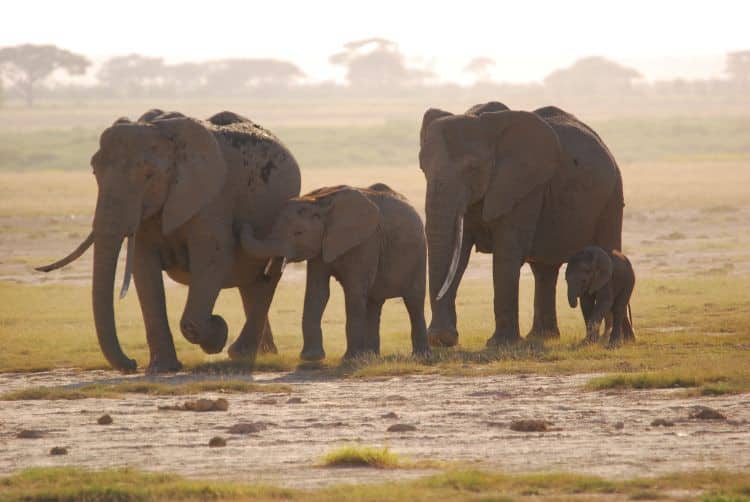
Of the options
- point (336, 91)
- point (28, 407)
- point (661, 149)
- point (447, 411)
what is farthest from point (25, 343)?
point (336, 91)

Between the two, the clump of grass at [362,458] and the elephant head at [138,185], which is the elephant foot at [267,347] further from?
the clump of grass at [362,458]

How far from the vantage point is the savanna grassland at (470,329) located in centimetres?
1000

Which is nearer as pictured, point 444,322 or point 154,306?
point 154,306

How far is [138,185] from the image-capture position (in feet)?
51.7

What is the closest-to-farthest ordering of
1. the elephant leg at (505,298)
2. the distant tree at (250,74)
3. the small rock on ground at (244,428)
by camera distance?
the small rock on ground at (244,428) → the elephant leg at (505,298) → the distant tree at (250,74)

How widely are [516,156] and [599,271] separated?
5.00 feet

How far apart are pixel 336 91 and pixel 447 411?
120173 mm

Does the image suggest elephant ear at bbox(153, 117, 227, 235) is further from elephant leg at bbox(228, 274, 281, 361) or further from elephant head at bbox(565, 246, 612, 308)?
elephant head at bbox(565, 246, 612, 308)

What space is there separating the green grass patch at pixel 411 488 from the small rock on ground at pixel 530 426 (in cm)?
170

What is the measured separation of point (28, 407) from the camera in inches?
535

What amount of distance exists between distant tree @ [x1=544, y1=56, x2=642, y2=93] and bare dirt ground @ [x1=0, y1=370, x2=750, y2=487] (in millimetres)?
117920

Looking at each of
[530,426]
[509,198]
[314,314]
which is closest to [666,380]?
[530,426]

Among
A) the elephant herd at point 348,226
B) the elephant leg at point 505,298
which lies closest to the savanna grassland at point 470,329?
the elephant leg at point 505,298

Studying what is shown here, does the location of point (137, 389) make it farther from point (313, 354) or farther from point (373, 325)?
point (373, 325)
